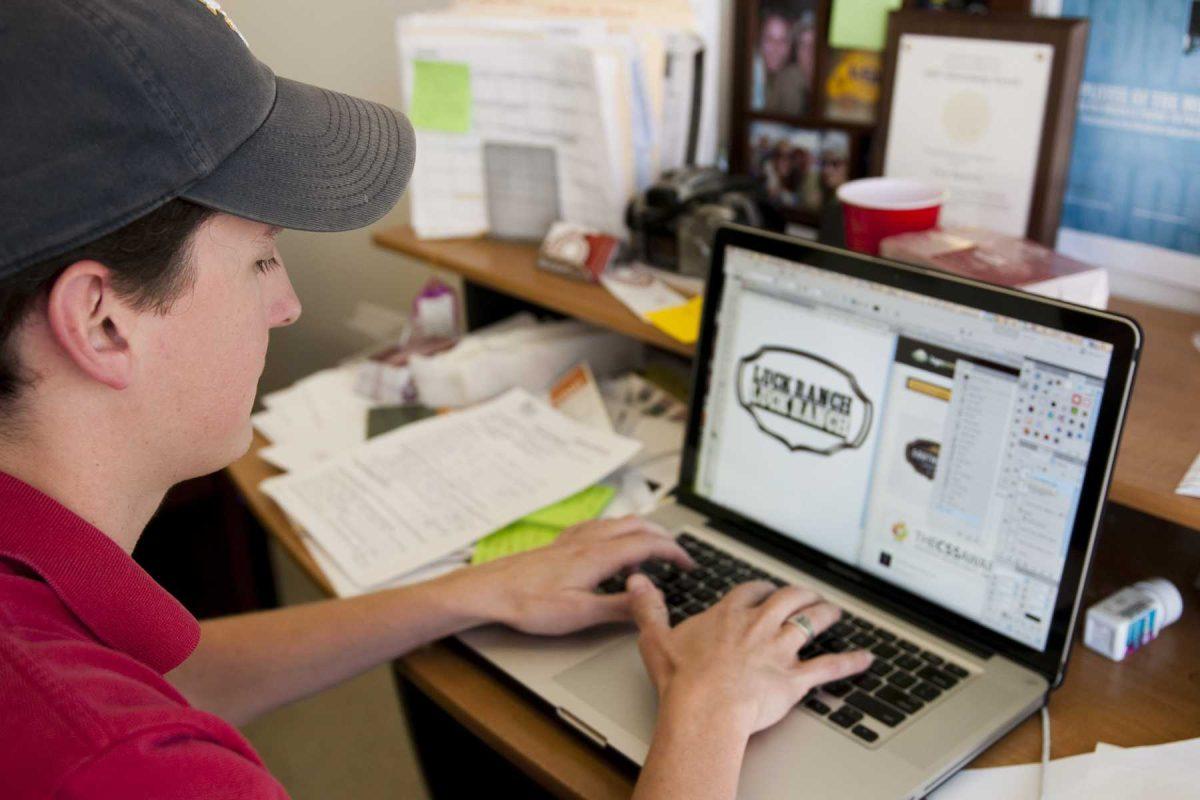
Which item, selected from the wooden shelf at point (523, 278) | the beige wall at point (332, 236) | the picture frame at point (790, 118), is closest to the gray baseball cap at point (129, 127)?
the wooden shelf at point (523, 278)

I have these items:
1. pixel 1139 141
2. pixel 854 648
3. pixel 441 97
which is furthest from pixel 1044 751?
pixel 441 97

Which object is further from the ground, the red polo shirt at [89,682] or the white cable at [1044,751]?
the red polo shirt at [89,682]

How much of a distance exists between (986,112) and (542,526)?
67 cm

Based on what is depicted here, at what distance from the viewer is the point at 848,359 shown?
985mm

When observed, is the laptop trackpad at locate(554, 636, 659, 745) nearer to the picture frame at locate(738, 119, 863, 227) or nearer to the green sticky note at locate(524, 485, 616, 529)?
the green sticky note at locate(524, 485, 616, 529)

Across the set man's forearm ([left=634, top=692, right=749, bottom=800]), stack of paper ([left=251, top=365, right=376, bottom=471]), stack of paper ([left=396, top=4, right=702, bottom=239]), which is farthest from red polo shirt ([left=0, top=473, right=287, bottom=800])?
stack of paper ([left=396, top=4, right=702, bottom=239])

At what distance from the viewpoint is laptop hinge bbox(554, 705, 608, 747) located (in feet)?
2.84

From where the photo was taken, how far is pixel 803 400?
103cm

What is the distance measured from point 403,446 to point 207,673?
0.41 meters

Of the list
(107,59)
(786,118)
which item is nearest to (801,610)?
(107,59)

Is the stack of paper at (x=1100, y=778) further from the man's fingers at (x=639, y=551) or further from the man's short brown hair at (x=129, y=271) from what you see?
the man's short brown hair at (x=129, y=271)

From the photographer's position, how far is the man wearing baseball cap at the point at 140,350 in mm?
562

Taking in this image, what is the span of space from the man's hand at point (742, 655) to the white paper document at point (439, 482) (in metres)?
0.28

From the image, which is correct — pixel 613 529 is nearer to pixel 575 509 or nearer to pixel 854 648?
pixel 575 509
